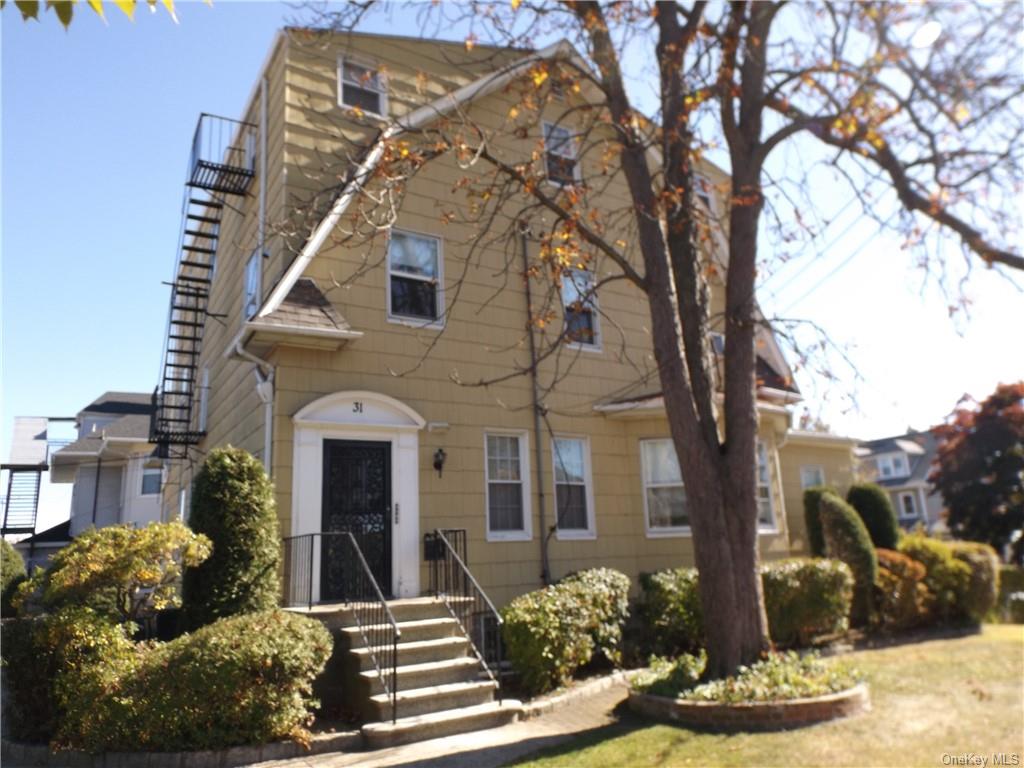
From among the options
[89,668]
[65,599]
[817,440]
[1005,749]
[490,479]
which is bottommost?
[1005,749]

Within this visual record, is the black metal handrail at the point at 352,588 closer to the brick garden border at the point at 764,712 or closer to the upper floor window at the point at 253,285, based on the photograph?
the brick garden border at the point at 764,712

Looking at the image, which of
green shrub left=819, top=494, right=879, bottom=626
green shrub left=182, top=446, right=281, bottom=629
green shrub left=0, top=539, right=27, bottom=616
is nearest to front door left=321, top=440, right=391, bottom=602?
green shrub left=182, top=446, right=281, bottom=629

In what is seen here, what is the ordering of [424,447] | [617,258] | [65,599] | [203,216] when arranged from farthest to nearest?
[203,216] → [424,447] → [617,258] → [65,599]

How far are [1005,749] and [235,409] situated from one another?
10335 millimetres

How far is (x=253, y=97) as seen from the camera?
42.1 ft

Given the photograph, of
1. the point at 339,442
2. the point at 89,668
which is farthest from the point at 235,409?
the point at 89,668

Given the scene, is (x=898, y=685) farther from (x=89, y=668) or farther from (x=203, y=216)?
(x=203, y=216)

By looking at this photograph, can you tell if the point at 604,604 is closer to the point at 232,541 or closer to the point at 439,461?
the point at 439,461

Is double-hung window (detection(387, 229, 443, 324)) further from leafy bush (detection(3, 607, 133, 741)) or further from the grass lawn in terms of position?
the grass lawn

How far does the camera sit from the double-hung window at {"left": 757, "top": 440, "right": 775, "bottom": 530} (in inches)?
554

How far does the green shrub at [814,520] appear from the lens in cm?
1494

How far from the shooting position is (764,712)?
6.97m

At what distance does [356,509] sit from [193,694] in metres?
3.68

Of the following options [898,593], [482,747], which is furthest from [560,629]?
[898,593]
